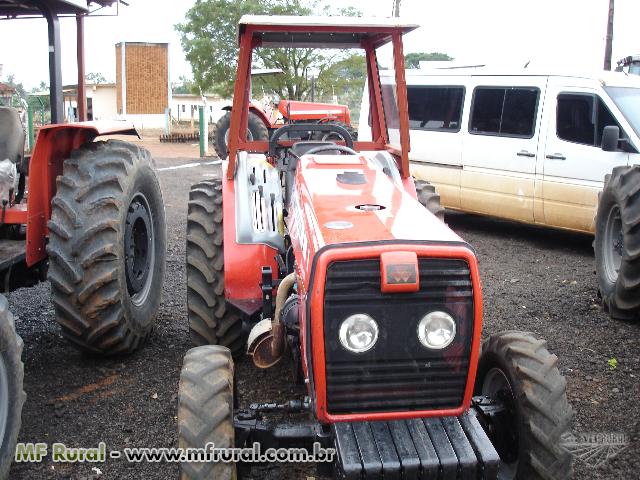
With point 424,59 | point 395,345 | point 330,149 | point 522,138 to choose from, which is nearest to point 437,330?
point 395,345

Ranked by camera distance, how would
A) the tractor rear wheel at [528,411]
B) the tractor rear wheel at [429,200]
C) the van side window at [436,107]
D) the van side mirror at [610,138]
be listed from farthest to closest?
1. the van side window at [436,107]
2. the van side mirror at [610,138]
3. the tractor rear wheel at [429,200]
4. the tractor rear wheel at [528,411]

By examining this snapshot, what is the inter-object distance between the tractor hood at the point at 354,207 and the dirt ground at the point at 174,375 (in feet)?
4.06

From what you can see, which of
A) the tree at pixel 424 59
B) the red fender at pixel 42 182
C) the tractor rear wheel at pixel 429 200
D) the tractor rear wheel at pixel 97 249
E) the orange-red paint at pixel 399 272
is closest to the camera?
the orange-red paint at pixel 399 272

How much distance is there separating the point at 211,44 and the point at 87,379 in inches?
1025

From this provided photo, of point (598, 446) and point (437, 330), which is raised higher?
point (437, 330)

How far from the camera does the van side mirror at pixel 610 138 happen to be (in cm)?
680

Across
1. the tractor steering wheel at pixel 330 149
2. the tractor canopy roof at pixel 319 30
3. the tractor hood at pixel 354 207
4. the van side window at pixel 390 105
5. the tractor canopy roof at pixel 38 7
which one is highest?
the tractor canopy roof at pixel 38 7

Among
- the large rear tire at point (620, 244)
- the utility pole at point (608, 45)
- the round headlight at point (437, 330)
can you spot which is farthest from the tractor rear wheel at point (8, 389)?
the utility pole at point (608, 45)

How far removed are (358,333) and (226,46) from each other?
27.9 meters

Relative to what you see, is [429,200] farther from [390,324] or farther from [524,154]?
[524,154]

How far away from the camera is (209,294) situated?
4.09m

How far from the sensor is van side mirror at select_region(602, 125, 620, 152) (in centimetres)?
680

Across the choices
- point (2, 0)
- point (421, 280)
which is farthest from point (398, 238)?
point (2, 0)

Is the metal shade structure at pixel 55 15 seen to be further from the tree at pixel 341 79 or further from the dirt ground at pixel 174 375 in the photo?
the tree at pixel 341 79
